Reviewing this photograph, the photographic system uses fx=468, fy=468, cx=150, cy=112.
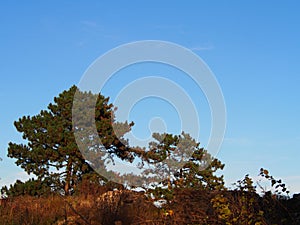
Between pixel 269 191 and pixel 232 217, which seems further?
pixel 269 191

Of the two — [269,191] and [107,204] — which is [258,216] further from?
[107,204]

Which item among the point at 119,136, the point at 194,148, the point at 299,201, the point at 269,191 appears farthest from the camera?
the point at 194,148

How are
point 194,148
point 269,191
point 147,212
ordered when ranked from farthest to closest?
1. point 194,148
2. point 147,212
3. point 269,191

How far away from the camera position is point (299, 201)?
933cm

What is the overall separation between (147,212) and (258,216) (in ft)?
10.7

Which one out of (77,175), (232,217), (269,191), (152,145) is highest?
(152,145)

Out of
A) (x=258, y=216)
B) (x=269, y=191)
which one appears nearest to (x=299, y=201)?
(x=269, y=191)

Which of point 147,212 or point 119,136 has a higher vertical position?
point 119,136

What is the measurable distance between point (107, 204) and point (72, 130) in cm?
2115

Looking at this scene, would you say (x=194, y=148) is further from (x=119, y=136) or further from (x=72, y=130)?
(x=72, y=130)

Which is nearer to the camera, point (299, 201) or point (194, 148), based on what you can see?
point (299, 201)

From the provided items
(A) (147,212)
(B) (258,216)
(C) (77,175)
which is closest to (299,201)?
(B) (258,216)

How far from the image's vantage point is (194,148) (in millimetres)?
33812

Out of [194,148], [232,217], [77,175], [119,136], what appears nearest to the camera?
[232,217]
